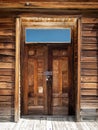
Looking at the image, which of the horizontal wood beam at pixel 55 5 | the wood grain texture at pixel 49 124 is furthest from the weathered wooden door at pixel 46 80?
the horizontal wood beam at pixel 55 5

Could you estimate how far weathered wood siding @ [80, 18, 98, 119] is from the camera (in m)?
7.36

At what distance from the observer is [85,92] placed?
737cm

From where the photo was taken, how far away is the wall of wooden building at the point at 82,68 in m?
7.32

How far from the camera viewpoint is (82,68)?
7375mm

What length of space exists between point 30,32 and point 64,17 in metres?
1.22

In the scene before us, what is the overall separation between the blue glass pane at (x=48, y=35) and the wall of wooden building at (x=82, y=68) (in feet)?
3.01

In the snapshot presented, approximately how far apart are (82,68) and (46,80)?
1298mm

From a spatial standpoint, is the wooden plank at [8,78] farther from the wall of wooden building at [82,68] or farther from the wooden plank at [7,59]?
the wooden plank at [7,59]

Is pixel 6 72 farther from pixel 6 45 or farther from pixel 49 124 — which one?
pixel 49 124

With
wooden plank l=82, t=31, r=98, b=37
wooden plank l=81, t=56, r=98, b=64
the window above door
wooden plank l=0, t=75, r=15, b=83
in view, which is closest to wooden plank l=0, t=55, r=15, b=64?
wooden plank l=0, t=75, r=15, b=83

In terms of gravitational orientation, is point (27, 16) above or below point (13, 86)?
above

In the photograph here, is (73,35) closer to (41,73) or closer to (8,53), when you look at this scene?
(41,73)

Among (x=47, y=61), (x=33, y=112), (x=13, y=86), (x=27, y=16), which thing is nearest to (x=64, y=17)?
(x=27, y=16)

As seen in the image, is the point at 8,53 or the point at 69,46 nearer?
the point at 8,53
